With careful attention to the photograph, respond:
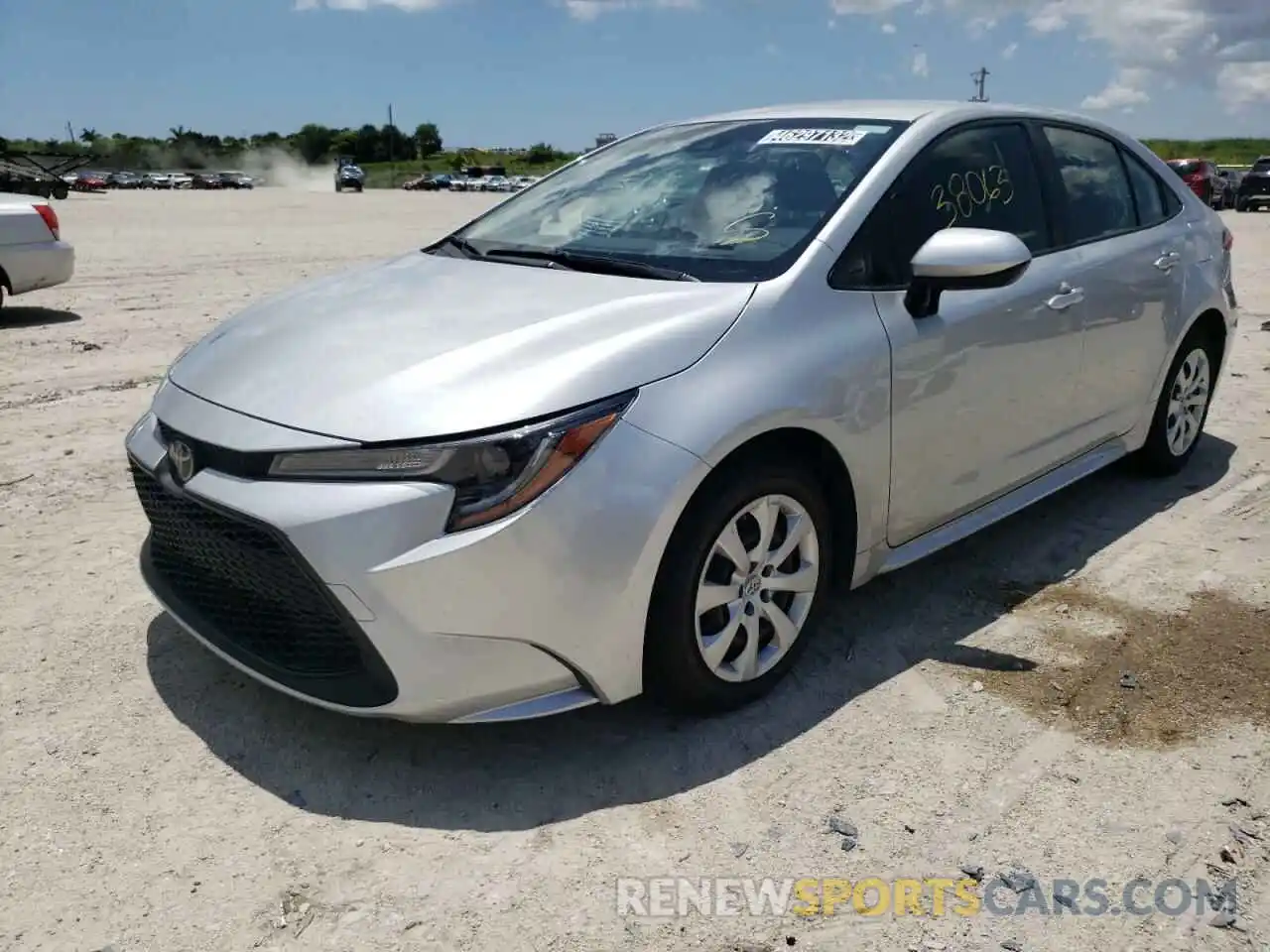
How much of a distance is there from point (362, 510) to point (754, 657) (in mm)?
1183

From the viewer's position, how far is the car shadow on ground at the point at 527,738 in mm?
2664

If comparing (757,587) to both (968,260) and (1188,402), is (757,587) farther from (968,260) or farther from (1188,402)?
(1188,402)

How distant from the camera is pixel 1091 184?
14.0ft

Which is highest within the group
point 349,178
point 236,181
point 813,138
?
point 236,181

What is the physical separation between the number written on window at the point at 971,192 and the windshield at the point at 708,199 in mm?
262

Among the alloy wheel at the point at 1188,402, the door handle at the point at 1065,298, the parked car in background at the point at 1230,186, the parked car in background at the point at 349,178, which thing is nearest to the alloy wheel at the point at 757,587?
the door handle at the point at 1065,298

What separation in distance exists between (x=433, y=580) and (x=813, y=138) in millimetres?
2053

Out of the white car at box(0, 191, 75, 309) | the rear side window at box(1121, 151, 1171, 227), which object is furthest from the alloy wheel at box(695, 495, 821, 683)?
the white car at box(0, 191, 75, 309)

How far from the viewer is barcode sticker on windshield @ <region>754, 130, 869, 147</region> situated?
3512 mm

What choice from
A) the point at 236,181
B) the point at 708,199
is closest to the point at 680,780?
the point at 708,199

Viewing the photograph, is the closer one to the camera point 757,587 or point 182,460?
point 182,460

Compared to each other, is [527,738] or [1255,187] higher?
[1255,187]

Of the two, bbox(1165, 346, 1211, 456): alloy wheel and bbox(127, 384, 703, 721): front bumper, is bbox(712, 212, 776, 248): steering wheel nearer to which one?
bbox(127, 384, 703, 721): front bumper

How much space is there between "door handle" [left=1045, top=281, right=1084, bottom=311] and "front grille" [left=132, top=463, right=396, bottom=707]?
2639mm
